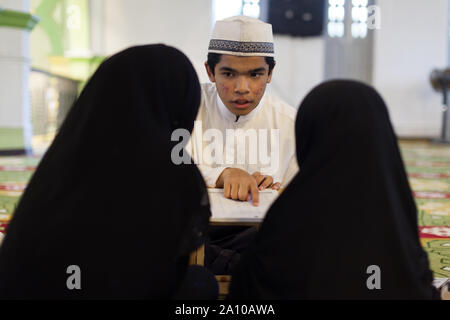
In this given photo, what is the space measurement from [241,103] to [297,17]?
269 inches

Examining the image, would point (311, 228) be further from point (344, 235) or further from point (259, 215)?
point (259, 215)

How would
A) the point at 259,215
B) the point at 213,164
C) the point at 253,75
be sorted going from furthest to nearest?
the point at 213,164, the point at 253,75, the point at 259,215

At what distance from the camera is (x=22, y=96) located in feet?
16.1

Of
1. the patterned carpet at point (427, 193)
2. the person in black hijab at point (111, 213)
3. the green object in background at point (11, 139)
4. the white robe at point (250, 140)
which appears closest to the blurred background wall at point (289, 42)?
the green object in background at point (11, 139)

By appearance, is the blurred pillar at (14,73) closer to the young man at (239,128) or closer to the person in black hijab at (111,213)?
the young man at (239,128)

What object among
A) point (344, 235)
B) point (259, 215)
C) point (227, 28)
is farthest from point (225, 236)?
point (344, 235)

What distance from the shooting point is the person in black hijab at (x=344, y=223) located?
0.80 metres

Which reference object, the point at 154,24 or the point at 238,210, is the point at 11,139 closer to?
the point at 154,24

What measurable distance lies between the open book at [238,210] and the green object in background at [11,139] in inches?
168

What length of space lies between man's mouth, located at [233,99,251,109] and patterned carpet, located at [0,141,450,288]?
872 millimetres

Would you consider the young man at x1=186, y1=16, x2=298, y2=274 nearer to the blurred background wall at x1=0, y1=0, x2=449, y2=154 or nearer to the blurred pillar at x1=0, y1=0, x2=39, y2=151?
the blurred pillar at x1=0, y1=0, x2=39, y2=151

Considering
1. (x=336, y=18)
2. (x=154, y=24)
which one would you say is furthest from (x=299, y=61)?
(x=154, y=24)

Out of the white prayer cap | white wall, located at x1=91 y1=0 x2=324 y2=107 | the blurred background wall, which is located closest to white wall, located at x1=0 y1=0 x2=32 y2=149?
the blurred background wall

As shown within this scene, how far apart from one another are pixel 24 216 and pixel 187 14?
6.76 meters
